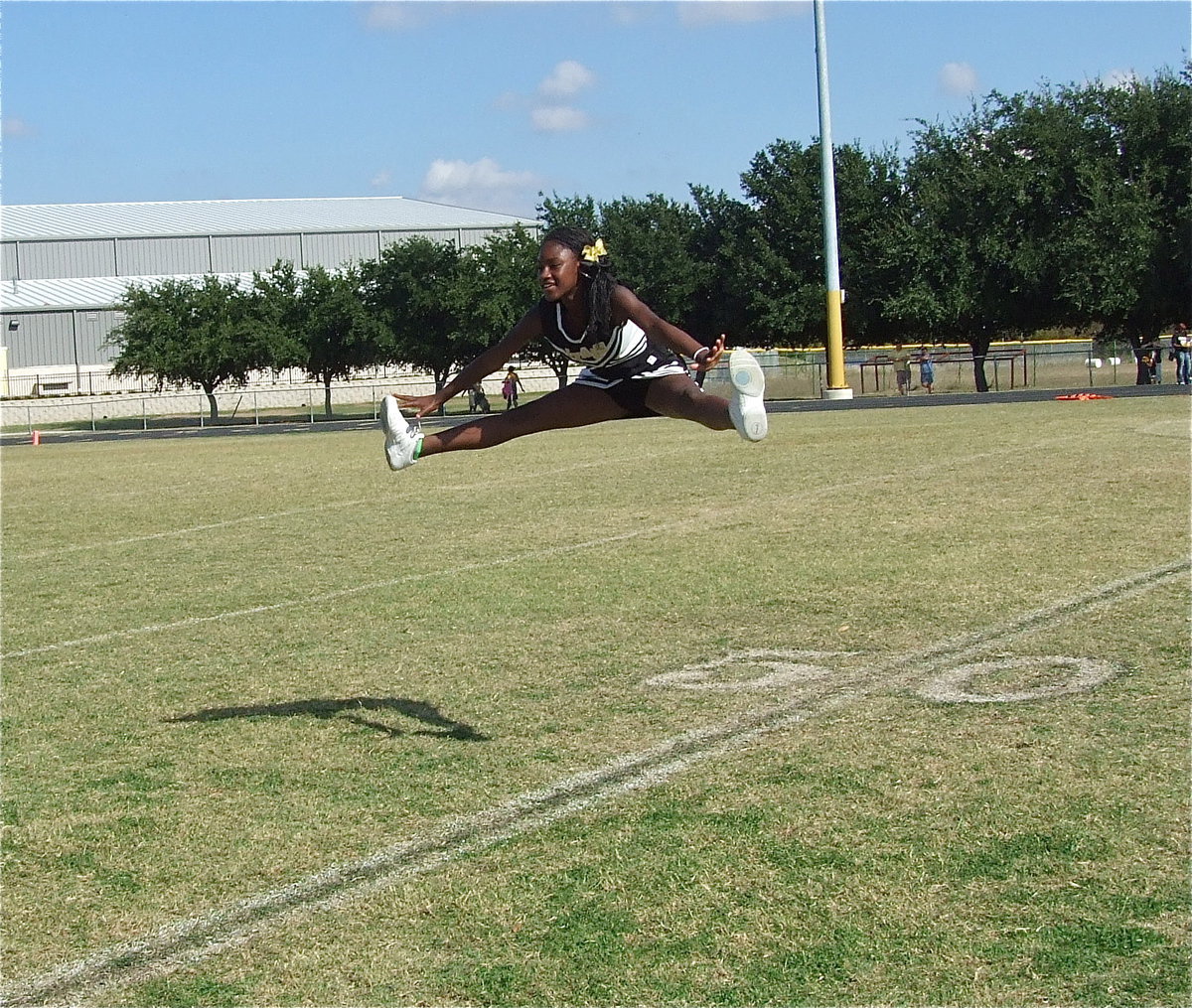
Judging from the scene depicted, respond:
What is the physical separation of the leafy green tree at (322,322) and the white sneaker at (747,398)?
165 feet

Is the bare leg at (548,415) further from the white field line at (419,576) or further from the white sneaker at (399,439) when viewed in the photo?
the white field line at (419,576)

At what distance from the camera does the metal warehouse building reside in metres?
85.4

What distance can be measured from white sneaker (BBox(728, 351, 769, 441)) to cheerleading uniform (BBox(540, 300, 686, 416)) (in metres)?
0.49

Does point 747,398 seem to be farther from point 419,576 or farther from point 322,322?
point 322,322

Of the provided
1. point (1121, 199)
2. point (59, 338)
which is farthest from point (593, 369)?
point (59, 338)

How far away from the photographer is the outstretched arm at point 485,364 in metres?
7.59

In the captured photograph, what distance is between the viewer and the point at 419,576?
42.5ft

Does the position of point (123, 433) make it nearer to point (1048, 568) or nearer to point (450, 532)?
point (450, 532)

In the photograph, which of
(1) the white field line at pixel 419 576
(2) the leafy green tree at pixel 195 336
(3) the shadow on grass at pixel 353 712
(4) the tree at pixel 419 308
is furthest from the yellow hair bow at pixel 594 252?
(2) the leafy green tree at pixel 195 336

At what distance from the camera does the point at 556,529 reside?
15.7 m

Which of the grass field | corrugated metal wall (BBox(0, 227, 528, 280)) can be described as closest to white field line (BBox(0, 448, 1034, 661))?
the grass field

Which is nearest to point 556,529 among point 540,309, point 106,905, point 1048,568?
point 1048,568

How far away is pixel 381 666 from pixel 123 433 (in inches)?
1659

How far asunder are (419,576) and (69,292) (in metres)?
82.0
